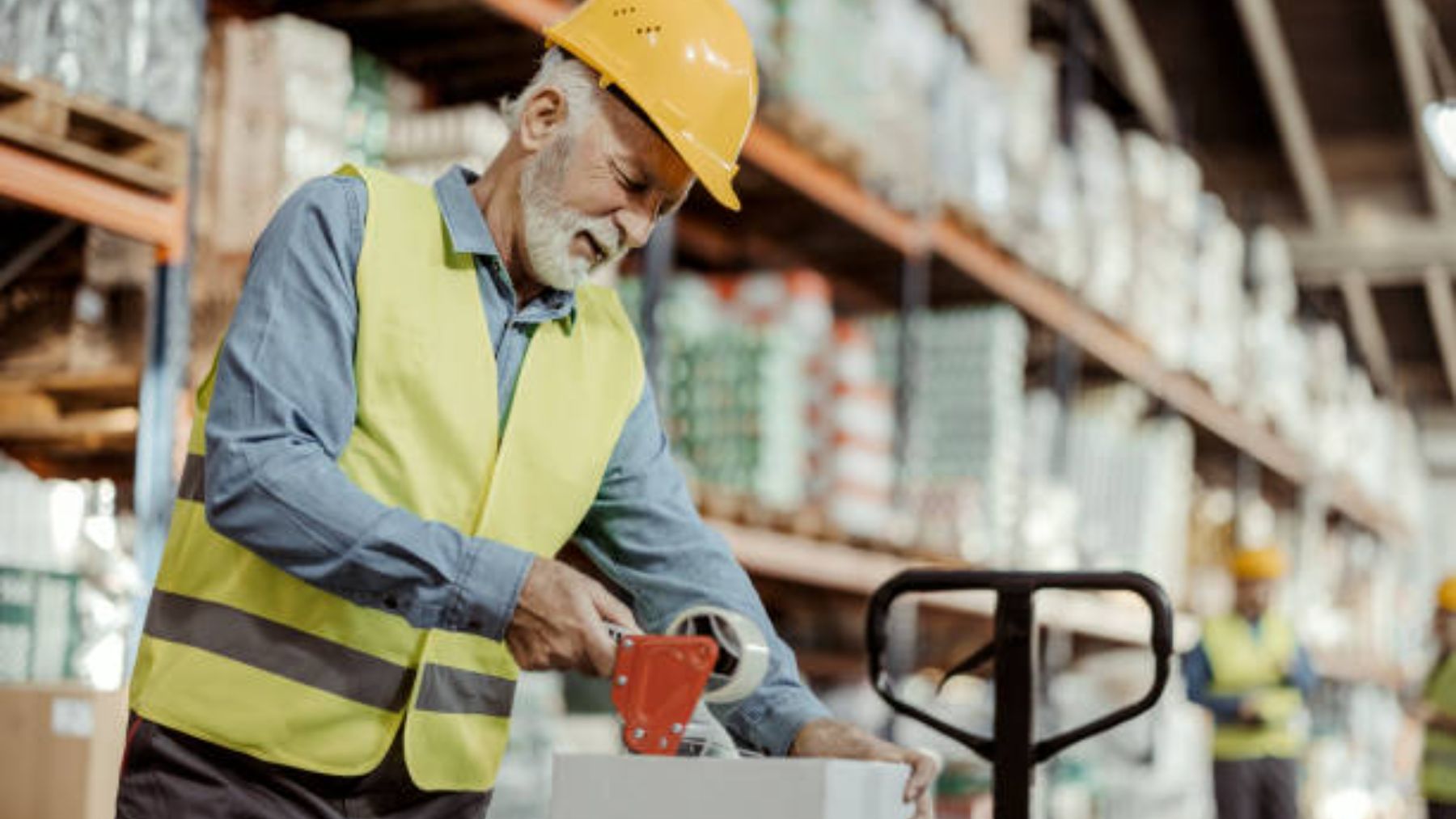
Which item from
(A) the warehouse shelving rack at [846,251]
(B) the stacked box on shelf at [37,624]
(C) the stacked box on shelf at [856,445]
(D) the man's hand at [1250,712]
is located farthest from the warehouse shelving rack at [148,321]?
(D) the man's hand at [1250,712]

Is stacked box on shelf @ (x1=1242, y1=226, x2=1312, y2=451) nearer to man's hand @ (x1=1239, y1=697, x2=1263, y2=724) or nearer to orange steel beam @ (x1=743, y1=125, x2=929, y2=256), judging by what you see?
man's hand @ (x1=1239, y1=697, x2=1263, y2=724)

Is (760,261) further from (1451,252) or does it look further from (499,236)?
(1451,252)

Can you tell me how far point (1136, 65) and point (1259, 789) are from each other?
14.6 feet

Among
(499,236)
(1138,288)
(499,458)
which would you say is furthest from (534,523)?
(1138,288)

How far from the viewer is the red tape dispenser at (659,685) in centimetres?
175

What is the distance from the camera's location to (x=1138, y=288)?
860cm

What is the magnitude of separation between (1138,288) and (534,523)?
690 centimetres

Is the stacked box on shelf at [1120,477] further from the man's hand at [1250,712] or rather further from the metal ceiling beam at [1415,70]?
the metal ceiling beam at [1415,70]

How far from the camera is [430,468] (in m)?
1.96

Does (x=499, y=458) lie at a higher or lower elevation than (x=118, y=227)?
lower

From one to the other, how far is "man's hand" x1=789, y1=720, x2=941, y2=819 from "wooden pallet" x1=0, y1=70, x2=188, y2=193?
1746 mm

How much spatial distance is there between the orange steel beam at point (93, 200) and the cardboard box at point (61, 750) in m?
0.82

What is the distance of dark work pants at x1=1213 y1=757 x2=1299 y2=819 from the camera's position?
28.1 ft

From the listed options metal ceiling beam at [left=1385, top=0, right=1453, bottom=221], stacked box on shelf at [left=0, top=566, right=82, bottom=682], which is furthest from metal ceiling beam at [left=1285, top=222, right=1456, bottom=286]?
stacked box on shelf at [left=0, top=566, right=82, bottom=682]
